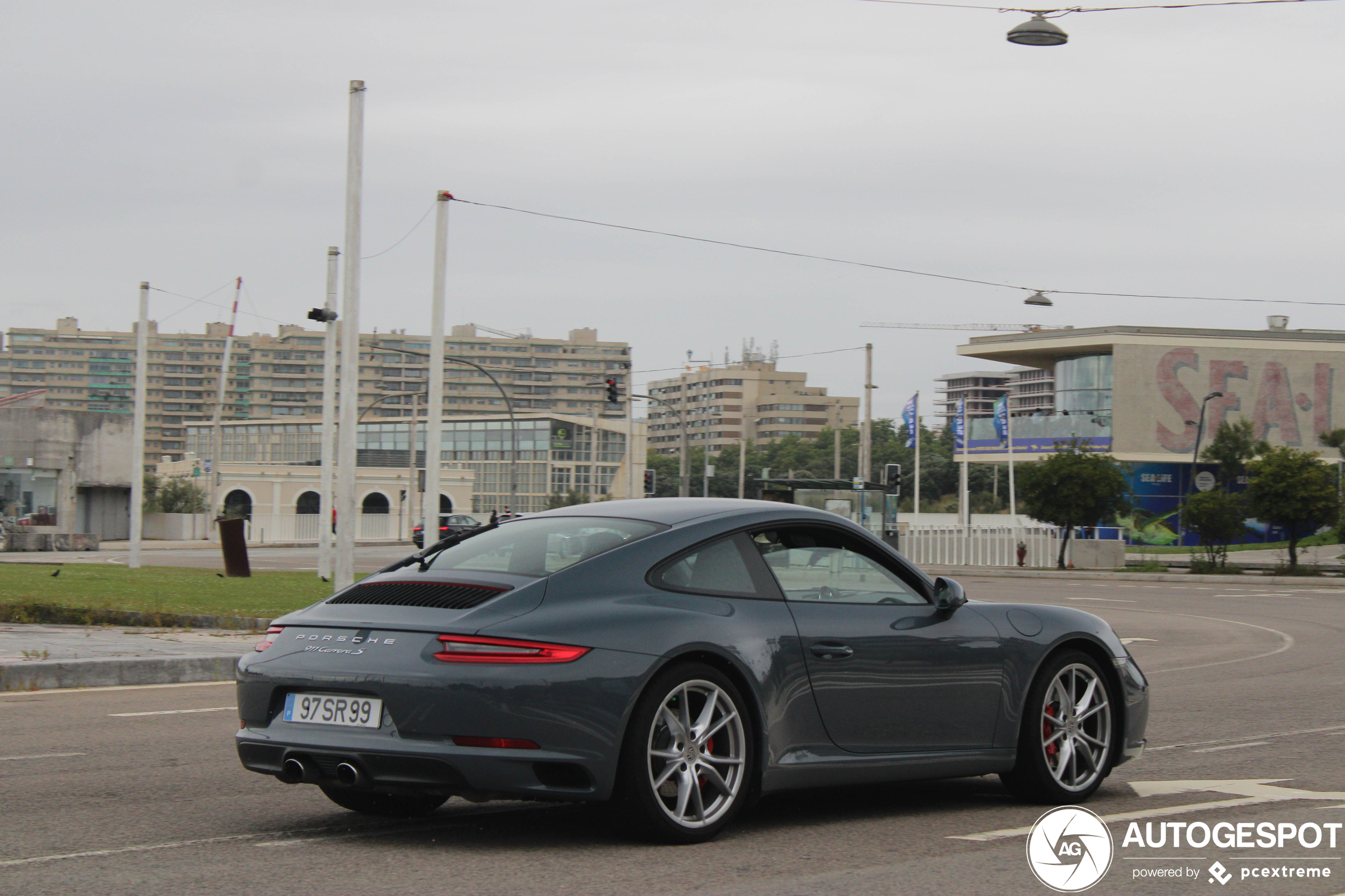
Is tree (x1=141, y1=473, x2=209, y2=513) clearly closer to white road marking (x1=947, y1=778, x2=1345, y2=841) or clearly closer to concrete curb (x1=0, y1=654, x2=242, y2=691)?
concrete curb (x1=0, y1=654, x2=242, y2=691)

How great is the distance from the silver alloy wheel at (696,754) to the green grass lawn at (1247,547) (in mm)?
55570

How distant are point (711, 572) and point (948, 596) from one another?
3.89 ft

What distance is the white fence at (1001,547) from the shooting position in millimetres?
47531

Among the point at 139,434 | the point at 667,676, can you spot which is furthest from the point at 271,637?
the point at 139,434

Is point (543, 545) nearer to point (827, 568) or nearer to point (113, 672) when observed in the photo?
point (827, 568)

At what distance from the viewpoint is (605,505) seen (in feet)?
20.9

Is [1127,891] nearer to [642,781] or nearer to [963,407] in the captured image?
[642,781]

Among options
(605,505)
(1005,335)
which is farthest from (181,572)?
(1005,335)

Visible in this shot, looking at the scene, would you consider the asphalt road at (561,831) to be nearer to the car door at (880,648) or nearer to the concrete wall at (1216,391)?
the car door at (880,648)

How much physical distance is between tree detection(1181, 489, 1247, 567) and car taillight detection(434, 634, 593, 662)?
41094 mm

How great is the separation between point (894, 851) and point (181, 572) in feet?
80.0

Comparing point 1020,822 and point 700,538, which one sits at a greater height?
point 700,538

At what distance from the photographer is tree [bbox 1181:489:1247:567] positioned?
43000mm

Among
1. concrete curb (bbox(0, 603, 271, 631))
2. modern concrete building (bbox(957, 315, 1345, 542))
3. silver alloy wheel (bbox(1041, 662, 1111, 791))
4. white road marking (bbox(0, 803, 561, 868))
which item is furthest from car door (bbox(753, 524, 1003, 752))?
modern concrete building (bbox(957, 315, 1345, 542))
